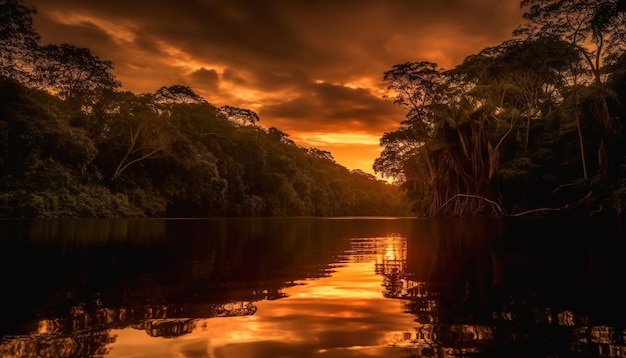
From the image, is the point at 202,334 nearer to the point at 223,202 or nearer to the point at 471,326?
the point at 471,326

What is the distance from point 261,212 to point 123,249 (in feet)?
188

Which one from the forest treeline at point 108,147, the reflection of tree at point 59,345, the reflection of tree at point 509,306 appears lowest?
the reflection of tree at point 59,345

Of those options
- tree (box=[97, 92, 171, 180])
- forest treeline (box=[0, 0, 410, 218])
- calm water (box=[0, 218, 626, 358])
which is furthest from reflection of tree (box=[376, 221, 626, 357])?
tree (box=[97, 92, 171, 180])

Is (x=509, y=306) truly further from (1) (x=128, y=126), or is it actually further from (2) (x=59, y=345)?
(1) (x=128, y=126)

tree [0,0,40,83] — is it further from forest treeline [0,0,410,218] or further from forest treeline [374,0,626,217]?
forest treeline [374,0,626,217]

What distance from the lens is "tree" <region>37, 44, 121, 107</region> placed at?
40750mm

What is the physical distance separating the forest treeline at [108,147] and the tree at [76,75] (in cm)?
9

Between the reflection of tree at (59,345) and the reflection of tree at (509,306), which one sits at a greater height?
the reflection of tree at (509,306)

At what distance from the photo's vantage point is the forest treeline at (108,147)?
1241 inches

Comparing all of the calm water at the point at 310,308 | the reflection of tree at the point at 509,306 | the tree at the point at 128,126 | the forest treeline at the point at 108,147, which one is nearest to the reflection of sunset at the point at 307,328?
the calm water at the point at 310,308

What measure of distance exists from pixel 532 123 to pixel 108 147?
3819cm

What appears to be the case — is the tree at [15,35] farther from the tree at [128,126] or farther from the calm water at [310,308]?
the calm water at [310,308]

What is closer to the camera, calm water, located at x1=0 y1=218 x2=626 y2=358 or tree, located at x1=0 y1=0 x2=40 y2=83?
calm water, located at x1=0 y1=218 x2=626 y2=358

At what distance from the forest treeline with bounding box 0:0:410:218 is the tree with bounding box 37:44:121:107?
0.09m
